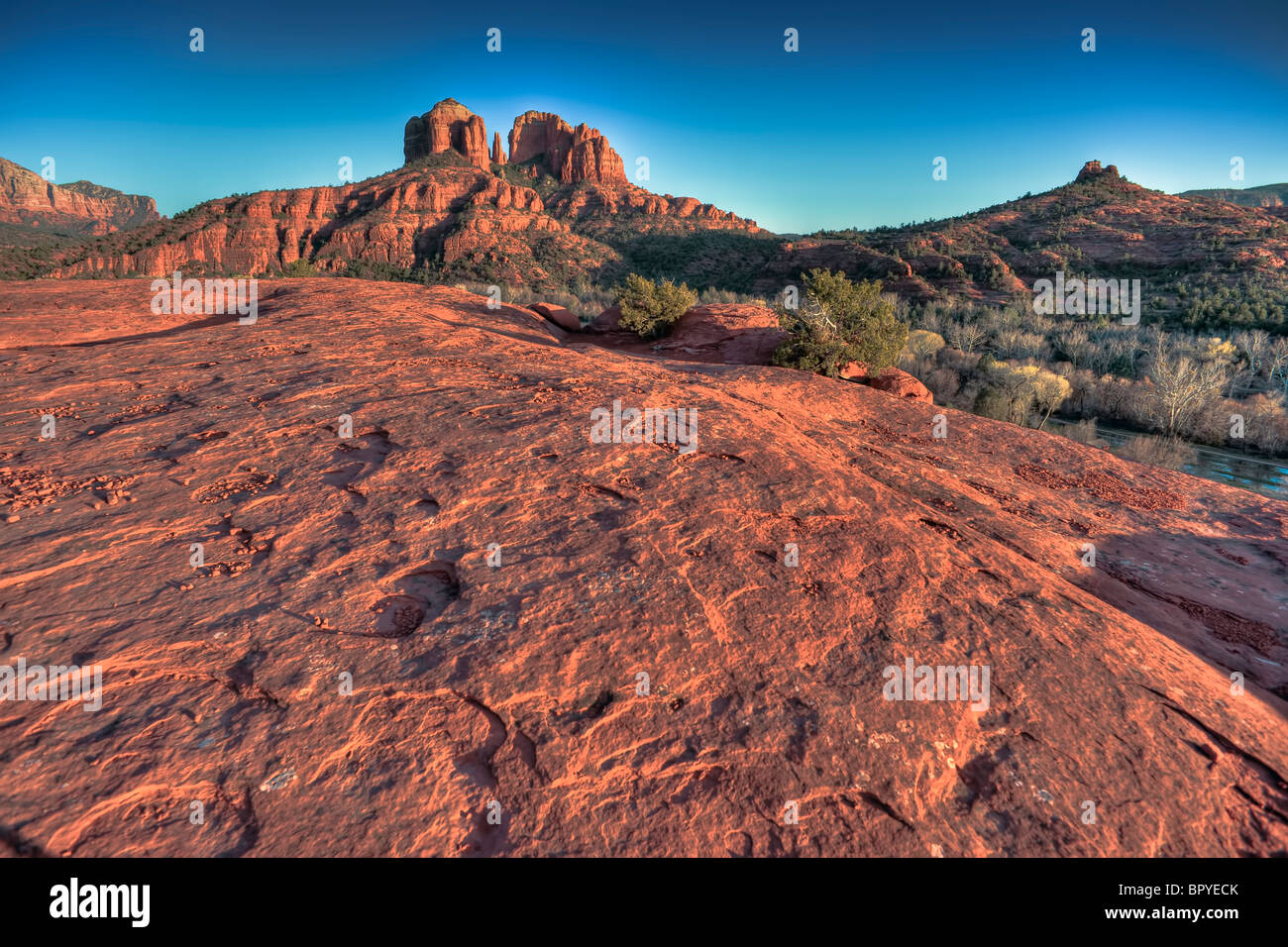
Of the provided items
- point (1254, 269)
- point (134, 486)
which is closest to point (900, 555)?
point (134, 486)

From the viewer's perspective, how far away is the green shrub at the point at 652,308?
69.8ft

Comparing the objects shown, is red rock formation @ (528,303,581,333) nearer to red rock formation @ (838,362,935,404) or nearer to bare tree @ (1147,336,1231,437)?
red rock formation @ (838,362,935,404)

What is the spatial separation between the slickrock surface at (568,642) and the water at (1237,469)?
20103 millimetres

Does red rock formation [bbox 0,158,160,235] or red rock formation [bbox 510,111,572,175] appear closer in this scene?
red rock formation [bbox 510,111,572,175]

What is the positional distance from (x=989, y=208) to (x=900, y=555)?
84593mm

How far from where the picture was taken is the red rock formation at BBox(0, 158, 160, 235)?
133750mm

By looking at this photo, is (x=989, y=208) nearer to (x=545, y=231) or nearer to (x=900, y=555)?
(x=545, y=231)

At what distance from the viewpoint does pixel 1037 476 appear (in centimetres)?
767

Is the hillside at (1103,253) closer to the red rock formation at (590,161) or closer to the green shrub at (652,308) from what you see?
the green shrub at (652,308)

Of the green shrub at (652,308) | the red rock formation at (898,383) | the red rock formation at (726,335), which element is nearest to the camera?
the red rock formation at (898,383)

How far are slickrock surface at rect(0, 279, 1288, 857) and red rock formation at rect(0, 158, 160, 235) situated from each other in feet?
592

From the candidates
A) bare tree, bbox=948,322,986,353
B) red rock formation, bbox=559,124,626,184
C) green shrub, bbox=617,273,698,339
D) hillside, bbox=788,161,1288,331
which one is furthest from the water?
red rock formation, bbox=559,124,626,184

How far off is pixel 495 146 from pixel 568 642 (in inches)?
4896

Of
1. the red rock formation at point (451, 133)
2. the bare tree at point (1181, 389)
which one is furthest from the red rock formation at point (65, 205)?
the bare tree at point (1181, 389)
